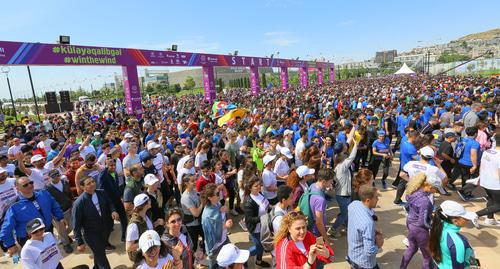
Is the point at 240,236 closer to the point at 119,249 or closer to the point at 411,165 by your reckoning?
the point at 119,249

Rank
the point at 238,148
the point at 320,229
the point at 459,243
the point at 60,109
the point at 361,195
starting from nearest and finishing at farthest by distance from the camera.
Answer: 1. the point at 459,243
2. the point at 361,195
3. the point at 320,229
4. the point at 238,148
5. the point at 60,109

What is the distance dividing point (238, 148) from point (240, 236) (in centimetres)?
235

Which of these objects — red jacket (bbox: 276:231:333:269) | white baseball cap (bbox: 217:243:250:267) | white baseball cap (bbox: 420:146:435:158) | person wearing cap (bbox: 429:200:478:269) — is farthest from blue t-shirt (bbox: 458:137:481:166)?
white baseball cap (bbox: 217:243:250:267)

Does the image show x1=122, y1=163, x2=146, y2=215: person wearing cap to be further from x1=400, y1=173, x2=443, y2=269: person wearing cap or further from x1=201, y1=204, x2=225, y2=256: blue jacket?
x1=400, y1=173, x2=443, y2=269: person wearing cap

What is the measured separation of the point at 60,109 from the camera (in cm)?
2266

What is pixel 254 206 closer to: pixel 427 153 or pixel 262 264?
pixel 262 264

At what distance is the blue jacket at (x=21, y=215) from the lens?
11.9 ft

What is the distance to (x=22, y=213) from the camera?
371 centimetres

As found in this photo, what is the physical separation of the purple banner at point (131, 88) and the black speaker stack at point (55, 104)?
1119 centimetres

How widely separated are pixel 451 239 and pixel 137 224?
3.06 m

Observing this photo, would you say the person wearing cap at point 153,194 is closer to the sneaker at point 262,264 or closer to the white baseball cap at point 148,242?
the white baseball cap at point 148,242

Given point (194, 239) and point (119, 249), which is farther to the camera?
point (119, 249)

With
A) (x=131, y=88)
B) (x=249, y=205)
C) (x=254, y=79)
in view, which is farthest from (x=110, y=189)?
(x=254, y=79)

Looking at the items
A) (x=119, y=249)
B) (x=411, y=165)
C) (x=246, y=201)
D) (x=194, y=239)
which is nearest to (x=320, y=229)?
(x=246, y=201)
